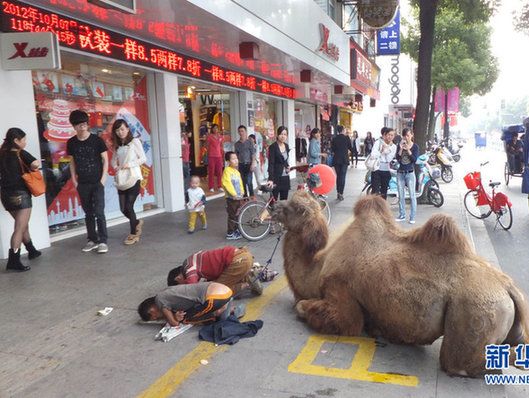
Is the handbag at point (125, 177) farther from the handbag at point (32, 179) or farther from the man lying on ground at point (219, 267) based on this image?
the man lying on ground at point (219, 267)

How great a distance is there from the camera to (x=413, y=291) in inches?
133

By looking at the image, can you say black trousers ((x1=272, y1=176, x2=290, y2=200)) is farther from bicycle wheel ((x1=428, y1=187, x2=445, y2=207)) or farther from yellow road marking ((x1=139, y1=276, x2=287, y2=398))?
yellow road marking ((x1=139, y1=276, x2=287, y2=398))

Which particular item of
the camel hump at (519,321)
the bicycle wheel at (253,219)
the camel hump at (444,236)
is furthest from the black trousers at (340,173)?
the camel hump at (519,321)

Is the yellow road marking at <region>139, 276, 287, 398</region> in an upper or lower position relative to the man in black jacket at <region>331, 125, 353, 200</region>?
lower

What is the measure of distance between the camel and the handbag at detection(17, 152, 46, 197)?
12.3ft

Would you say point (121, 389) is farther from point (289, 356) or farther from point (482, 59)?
point (482, 59)

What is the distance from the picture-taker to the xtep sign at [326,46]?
13.1 metres

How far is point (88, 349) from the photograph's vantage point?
390 cm

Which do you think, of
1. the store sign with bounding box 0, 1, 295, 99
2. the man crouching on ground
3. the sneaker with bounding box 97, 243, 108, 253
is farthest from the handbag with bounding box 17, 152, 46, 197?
the man crouching on ground

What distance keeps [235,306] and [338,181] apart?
7.83 meters

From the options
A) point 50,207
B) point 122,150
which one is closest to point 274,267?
point 122,150

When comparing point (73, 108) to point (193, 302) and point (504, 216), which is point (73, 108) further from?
point (504, 216)

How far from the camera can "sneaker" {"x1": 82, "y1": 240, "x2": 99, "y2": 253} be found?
A: 23.1ft

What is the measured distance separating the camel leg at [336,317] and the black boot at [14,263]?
3.95 metres
